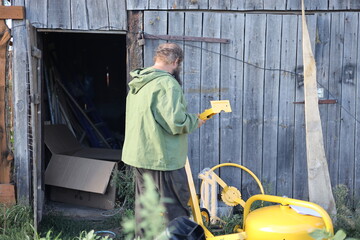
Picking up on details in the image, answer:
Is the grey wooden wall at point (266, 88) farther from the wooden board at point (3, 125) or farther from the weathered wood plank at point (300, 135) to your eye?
the wooden board at point (3, 125)

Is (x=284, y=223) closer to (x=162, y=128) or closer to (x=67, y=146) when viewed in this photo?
(x=162, y=128)

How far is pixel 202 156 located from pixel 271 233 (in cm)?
Result: 197

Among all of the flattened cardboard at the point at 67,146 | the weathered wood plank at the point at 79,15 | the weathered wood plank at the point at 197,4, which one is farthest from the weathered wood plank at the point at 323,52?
the flattened cardboard at the point at 67,146

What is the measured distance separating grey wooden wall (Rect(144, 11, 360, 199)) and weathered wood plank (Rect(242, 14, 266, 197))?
0.01m

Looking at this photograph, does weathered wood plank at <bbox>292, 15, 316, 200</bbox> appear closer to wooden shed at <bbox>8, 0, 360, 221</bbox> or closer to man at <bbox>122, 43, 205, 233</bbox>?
wooden shed at <bbox>8, 0, 360, 221</bbox>

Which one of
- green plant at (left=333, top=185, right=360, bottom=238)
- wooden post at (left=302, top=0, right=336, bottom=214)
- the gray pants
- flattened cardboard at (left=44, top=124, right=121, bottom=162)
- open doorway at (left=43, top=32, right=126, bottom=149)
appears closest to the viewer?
the gray pants

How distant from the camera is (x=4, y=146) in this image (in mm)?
4504

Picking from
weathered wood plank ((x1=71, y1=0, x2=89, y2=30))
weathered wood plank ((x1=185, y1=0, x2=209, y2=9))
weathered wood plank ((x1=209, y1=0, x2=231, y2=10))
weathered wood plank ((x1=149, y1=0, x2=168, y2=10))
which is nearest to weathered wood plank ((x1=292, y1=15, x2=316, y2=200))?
weathered wood plank ((x1=209, y1=0, x2=231, y2=10))

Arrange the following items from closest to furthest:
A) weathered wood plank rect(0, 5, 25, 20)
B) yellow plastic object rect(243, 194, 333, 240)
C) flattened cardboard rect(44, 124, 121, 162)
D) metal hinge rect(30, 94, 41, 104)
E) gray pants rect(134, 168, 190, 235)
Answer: yellow plastic object rect(243, 194, 333, 240) < gray pants rect(134, 168, 190, 235) < metal hinge rect(30, 94, 41, 104) < weathered wood plank rect(0, 5, 25, 20) < flattened cardboard rect(44, 124, 121, 162)

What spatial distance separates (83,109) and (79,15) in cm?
346

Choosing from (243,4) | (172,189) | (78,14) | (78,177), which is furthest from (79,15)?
(172,189)

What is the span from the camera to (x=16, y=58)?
4.40m

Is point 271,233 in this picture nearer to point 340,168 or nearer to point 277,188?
point 277,188

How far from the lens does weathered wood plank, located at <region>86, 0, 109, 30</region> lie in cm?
447
